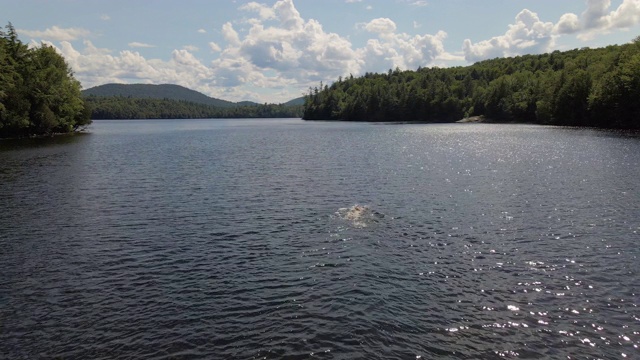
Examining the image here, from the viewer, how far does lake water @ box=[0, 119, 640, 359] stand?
1519cm

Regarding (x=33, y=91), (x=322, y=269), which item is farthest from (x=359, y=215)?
(x=33, y=91)

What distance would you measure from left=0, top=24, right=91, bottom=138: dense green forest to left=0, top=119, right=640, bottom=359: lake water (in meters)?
62.1

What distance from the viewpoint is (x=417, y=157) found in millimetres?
69625

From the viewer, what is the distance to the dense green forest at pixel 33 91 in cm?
9444

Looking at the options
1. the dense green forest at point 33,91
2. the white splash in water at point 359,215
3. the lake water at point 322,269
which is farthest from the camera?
the dense green forest at point 33,91

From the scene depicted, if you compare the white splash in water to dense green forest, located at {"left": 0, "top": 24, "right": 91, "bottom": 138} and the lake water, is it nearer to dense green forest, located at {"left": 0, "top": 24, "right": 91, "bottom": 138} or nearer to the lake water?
the lake water

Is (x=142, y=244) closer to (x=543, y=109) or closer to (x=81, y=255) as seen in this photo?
(x=81, y=255)

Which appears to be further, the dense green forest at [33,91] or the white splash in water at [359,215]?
the dense green forest at [33,91]

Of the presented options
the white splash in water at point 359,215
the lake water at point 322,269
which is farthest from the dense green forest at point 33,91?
the white splash in water at point 359,215

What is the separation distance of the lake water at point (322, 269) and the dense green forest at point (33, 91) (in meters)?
62.1

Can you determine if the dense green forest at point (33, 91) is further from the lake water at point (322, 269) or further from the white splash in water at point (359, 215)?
the white splash in water at point (359, 215)

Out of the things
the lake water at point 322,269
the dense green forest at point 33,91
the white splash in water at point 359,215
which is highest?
the dense green forest at point 33,91

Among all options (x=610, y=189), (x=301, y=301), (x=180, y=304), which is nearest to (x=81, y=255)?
(x=180, y=304)

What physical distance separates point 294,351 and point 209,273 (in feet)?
27.3
